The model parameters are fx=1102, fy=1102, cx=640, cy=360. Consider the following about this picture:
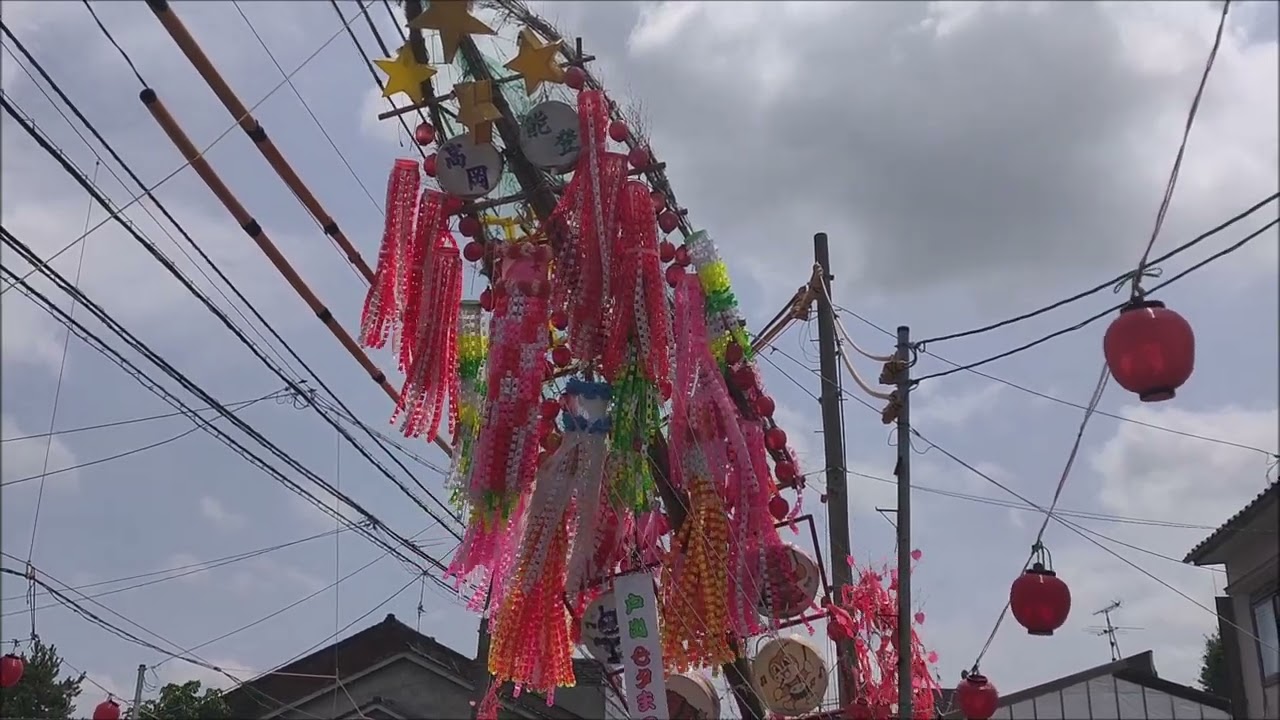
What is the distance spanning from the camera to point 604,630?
10586 mm

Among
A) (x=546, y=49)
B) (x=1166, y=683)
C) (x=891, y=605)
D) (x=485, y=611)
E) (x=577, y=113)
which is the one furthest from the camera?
(x=1166, y=683)

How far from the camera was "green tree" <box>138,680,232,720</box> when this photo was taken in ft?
77.0

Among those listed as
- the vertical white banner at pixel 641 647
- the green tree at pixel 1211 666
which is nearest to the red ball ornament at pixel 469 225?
the vertical white banner at pixel 641 647

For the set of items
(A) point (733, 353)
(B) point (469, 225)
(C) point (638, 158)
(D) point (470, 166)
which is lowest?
(A) point (733, 353)

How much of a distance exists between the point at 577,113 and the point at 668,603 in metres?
4.72

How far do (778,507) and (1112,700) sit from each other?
35.2 feet

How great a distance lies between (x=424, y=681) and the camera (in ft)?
76.3

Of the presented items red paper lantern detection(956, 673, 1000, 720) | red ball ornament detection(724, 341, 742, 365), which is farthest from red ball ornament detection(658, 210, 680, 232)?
red paper lantern detection(956, 673, 1000, 720)

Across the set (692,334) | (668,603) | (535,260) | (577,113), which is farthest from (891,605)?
(577,113)

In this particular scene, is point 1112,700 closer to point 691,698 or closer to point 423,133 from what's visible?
point 691,698

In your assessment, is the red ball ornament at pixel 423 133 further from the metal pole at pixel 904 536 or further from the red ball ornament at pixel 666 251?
the metal pole at pixel 904 536

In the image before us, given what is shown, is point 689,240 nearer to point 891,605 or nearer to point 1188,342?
point 891,605

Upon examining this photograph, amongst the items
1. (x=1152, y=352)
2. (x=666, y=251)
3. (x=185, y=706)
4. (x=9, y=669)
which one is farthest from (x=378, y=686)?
(x=1152, y=352)

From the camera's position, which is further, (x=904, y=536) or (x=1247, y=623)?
(x=1247, y=623)
